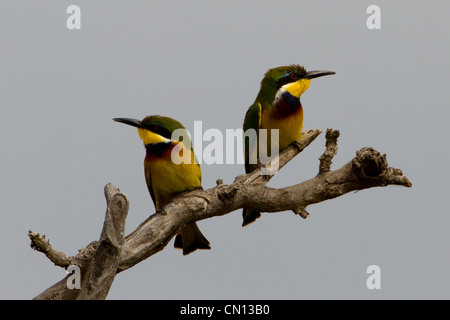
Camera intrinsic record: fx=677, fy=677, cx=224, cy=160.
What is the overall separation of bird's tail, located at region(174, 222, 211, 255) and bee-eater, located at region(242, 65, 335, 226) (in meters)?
0.50

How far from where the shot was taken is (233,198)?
5.82m

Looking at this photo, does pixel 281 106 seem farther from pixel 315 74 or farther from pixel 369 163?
pixel 369 163

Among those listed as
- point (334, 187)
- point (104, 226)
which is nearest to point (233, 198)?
point (334, 187)

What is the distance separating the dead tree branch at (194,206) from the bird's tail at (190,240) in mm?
300

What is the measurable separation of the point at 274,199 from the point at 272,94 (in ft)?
3.52

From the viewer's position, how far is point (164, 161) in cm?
584

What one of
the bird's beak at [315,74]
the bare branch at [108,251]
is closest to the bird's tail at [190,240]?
the bare branch at [108,251]

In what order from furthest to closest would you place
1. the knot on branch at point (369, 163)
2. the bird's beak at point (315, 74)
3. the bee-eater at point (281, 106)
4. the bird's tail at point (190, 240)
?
the bird's beak at point (315, 74) < the bee-eater at point (281, 106) < the bird's tail at point (190, 240) < the knot on branch at point (369, 163)

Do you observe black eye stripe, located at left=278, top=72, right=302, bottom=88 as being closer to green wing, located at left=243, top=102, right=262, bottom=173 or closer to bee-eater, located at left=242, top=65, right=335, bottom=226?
bee-eater, located at left=242, top=65, right=335, bottom=226

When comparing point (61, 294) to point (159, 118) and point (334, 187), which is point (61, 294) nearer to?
point (159, 118)

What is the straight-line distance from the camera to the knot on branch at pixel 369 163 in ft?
17.6

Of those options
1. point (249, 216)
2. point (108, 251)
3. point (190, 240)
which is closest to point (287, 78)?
point (249, 216)

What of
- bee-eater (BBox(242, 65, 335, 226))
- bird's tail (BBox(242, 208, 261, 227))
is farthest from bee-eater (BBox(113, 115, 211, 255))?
bee-eater (BBox(242, 65, 335, 226))

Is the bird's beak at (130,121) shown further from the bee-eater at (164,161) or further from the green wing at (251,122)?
the green wing at (251,122)
